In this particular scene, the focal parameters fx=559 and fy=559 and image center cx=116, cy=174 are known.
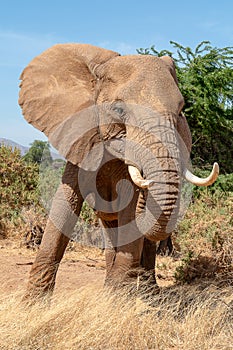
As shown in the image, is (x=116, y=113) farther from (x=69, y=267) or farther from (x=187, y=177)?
(x=69, y=267)

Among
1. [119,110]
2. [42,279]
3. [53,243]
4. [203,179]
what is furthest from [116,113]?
[42,279]

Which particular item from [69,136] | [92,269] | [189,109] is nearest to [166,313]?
[69,136]

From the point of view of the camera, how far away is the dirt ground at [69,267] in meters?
7.41

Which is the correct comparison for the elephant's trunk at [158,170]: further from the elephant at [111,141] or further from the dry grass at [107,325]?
the dry grass at [107,325]

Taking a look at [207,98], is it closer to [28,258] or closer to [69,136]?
[28,258]

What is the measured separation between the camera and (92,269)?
28.5 ft

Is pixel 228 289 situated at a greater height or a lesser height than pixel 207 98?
lesser

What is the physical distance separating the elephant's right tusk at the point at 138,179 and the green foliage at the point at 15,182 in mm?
7022

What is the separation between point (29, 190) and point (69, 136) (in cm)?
745

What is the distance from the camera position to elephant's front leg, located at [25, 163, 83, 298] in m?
5.46

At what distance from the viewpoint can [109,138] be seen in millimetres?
5293

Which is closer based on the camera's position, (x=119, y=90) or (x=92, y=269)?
(x=119, y=90)

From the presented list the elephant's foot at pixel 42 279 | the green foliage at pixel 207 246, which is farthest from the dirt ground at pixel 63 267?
the green foliage at pixel 207 246

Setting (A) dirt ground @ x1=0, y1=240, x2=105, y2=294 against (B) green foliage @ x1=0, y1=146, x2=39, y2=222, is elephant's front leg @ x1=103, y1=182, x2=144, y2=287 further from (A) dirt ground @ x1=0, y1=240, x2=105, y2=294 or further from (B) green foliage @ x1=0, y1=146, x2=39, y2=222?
(B) green foliage @ x1=0, y1=146, x2=39, y2=222
